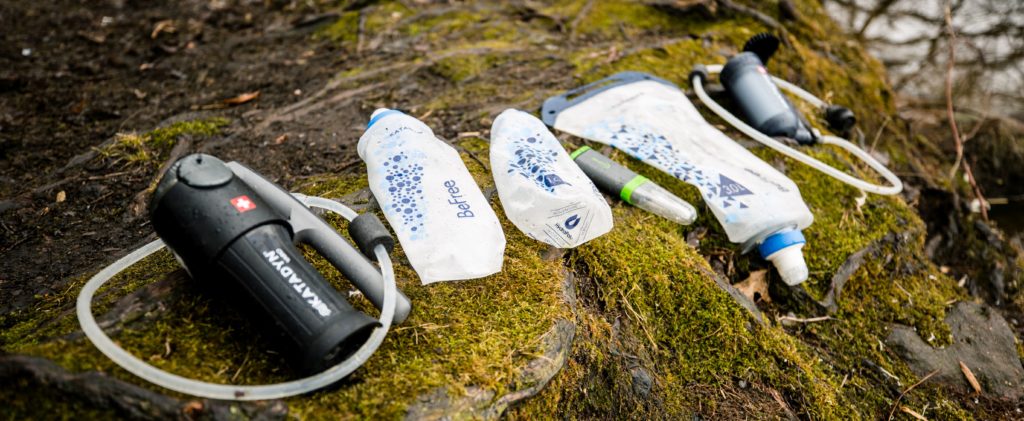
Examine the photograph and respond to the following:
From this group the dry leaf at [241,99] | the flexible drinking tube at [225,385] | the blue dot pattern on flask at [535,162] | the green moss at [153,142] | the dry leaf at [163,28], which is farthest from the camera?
the dry leaf at [163,28]

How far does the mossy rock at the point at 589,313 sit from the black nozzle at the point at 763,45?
1.61 ft

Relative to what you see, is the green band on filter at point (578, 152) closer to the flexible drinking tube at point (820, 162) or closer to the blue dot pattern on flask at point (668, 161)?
the blue dot pattern on flask at point (668, 161)

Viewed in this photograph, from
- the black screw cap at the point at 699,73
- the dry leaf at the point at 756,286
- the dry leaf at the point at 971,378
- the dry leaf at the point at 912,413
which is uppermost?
the black screw cap at the point at 699,73

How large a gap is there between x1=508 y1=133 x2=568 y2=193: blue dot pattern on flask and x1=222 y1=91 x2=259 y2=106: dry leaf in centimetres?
213

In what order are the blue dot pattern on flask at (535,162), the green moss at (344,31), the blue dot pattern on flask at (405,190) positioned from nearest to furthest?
the blue dot pattern on flask at (405,190)
the blue dot pattern on flask at (535,162)
the green moss at (344,31)

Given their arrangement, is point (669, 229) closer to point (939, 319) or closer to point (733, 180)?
point (733, 180)

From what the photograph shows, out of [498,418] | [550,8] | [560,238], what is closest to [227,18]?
[550,8]

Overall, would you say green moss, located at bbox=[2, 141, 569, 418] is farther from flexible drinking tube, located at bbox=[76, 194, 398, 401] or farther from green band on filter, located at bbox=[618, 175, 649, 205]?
green band on filter, located at bbox=[618, 175, 649, 205]

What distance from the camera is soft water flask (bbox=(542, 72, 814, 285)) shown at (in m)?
2.82

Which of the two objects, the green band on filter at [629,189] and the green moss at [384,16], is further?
the green moss at [384,16]

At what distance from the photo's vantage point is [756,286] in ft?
9.68

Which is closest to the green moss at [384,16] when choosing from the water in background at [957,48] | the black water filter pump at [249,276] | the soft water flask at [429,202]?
the soft water flask at [429,202]

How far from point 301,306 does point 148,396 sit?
1.44 ft

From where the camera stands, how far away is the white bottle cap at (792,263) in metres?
2.76
